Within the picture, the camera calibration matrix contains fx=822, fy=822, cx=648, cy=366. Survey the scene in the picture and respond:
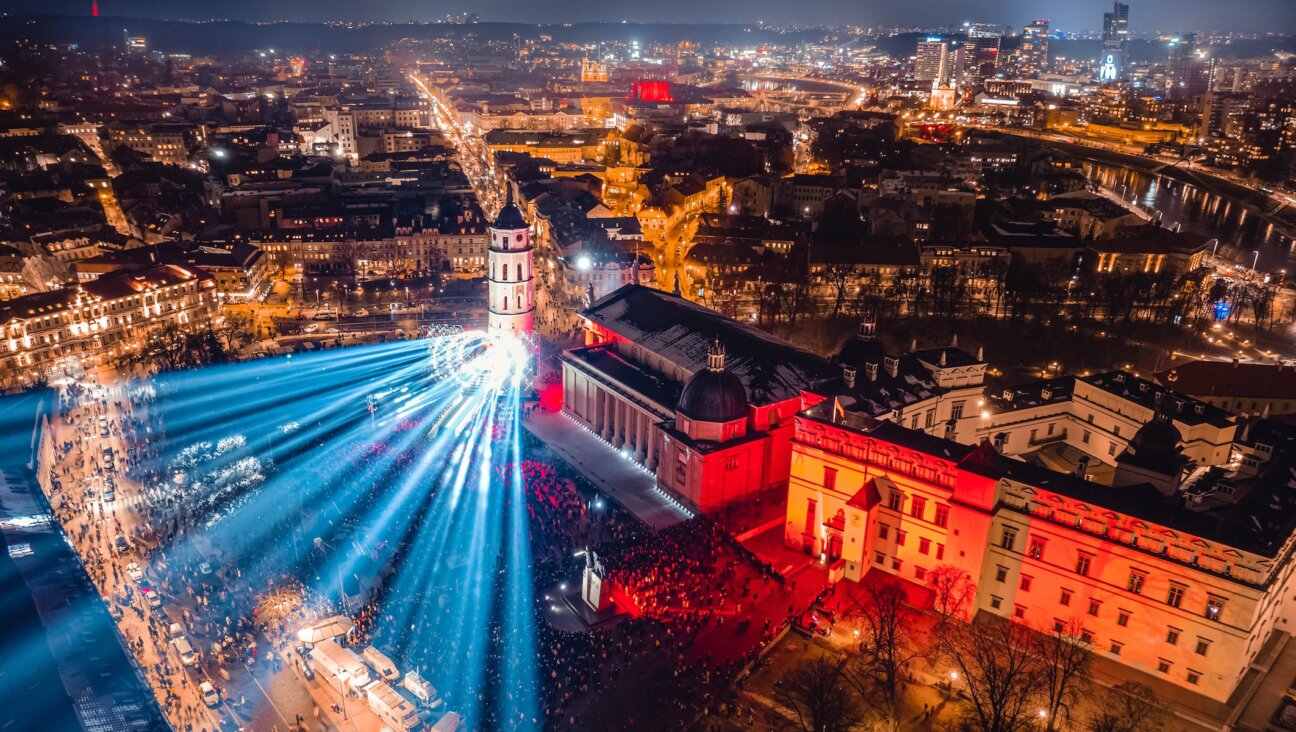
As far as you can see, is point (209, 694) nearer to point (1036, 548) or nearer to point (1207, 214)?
point (1036, 548)

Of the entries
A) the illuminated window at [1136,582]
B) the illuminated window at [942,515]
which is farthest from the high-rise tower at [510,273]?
the illuminated window at [1136,582]

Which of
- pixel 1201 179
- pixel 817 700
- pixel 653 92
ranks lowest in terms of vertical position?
pixel 817 700

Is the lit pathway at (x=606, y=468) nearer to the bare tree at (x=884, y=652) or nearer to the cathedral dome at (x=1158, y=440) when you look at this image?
the bare tree at (x=884, y=652)

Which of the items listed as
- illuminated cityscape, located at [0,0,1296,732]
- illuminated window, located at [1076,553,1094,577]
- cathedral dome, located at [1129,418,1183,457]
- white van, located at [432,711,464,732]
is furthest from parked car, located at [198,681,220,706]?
cathedral dome, located at [1129,418,1183,457]

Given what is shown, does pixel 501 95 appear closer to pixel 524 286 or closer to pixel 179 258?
Answer: pixel 179 258

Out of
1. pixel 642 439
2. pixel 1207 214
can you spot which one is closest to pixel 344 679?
pixel 642 439

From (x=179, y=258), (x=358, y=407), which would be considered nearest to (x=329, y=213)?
(x=179, y=258)

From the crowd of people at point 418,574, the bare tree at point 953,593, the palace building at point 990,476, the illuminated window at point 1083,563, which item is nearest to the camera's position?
the palace building at point 990,476
